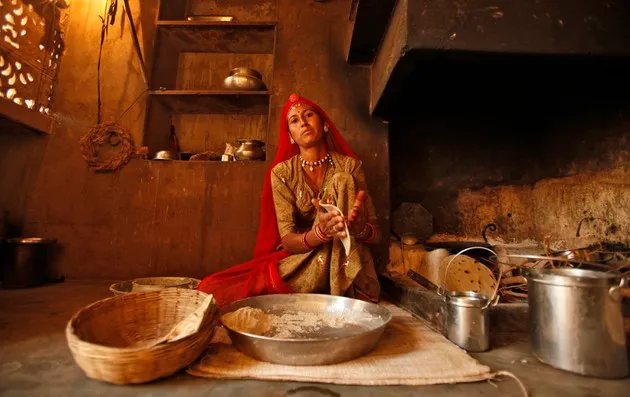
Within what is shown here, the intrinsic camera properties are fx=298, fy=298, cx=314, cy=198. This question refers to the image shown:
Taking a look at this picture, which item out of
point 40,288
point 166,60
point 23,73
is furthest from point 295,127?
point 23,73

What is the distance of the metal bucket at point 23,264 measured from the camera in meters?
2.21

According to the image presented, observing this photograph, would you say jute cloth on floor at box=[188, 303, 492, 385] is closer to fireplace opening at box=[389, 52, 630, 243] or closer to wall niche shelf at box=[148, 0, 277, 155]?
fireplace opening at box=[389, 52, 630, 243]

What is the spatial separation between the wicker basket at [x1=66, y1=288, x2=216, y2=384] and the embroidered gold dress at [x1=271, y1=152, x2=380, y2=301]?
25.3 inches

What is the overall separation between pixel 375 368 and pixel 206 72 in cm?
327

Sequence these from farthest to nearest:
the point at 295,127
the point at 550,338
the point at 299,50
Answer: the point at 299,50, the point at 295,127, the point at 550,338

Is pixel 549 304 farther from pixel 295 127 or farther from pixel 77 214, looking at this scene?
pixel 77 214

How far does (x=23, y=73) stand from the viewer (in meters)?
2.49

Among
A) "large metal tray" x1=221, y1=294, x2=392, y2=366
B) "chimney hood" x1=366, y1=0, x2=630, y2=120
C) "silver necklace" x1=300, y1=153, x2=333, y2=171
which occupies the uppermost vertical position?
"chimney hood" x1=366, y1=0, x2=630, y2=120

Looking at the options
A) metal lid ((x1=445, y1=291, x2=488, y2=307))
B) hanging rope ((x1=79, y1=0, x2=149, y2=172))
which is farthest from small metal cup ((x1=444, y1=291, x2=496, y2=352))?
hanging rope ((x1=79, y1=0, x2=149, y2=172))

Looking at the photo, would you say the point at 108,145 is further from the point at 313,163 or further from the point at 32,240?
the point at 313,163

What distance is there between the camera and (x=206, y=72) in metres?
3.23

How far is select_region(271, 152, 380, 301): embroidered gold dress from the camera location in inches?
63.4

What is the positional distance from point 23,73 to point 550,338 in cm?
389

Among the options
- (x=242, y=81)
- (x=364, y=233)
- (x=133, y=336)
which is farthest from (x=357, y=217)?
(x=242, y=81)
